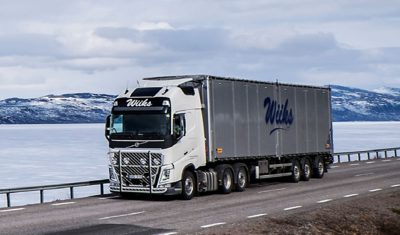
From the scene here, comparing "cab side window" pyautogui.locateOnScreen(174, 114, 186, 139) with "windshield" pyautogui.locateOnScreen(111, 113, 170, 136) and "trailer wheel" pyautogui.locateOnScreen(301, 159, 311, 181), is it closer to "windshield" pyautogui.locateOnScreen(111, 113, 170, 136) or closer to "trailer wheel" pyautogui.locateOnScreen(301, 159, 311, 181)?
"windshield" pyautogui.locateOnScreen(111, 113, 170, 136)

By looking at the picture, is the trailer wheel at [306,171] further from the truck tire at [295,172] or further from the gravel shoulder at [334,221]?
the gravel shoulder at [334,221]

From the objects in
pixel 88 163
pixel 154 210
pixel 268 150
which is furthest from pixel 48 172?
pixel 154 210

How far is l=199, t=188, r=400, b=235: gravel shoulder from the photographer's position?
650 inches

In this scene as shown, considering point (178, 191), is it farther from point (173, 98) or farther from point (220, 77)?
point (220, 77)

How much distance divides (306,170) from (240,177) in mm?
6136

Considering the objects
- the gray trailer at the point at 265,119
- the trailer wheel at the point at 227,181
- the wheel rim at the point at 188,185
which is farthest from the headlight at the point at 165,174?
the trailer wheel at the point at 227,181

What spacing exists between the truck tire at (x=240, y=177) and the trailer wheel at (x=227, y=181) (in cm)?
33

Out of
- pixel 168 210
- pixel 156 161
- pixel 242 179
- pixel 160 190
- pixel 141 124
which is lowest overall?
pixel 168 210

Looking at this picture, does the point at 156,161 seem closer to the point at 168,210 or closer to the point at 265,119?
the point at 168,210

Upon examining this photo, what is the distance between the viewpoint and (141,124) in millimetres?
22672

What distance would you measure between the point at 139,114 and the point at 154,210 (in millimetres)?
3644

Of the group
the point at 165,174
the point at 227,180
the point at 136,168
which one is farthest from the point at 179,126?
the point at 227,180

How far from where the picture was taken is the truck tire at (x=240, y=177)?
25.7 meters

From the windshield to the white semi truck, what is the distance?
31mm
